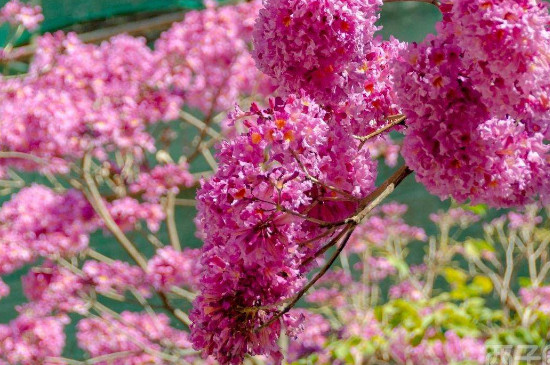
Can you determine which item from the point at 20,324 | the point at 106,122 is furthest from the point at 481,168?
the point at 20,324

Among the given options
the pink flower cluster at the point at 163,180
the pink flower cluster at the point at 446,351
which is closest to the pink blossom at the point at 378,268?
the pink flower cluster at the point at 446,351

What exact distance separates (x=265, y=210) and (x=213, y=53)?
2.39 meters

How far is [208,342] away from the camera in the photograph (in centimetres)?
100

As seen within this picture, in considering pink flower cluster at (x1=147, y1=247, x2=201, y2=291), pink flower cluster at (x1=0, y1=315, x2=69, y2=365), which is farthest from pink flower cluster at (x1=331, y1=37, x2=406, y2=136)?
pink flower cluster at (x1=0, y1=315, x2=69, y2=365)

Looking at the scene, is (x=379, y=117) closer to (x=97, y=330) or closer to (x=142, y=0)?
(x=97, y=330)

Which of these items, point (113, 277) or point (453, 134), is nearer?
point (453, 134)

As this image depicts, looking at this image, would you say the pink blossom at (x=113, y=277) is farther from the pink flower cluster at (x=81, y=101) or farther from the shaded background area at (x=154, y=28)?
the shaded background area at (x=154, y=28)

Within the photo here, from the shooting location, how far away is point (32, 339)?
328cm

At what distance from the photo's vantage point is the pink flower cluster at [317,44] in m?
0.97

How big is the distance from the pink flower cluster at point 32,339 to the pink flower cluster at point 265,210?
2454 millimetres

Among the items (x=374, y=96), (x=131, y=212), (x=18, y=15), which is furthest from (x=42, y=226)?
(x=374, y=96)

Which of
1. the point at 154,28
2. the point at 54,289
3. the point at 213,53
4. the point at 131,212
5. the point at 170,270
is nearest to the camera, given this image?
the point at 170,270

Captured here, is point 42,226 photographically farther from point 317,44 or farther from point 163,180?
point 317,44

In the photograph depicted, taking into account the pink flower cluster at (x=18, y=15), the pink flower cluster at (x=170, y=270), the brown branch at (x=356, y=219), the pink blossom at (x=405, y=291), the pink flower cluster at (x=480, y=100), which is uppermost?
the pink flower cluster at (x=480, y=100)
